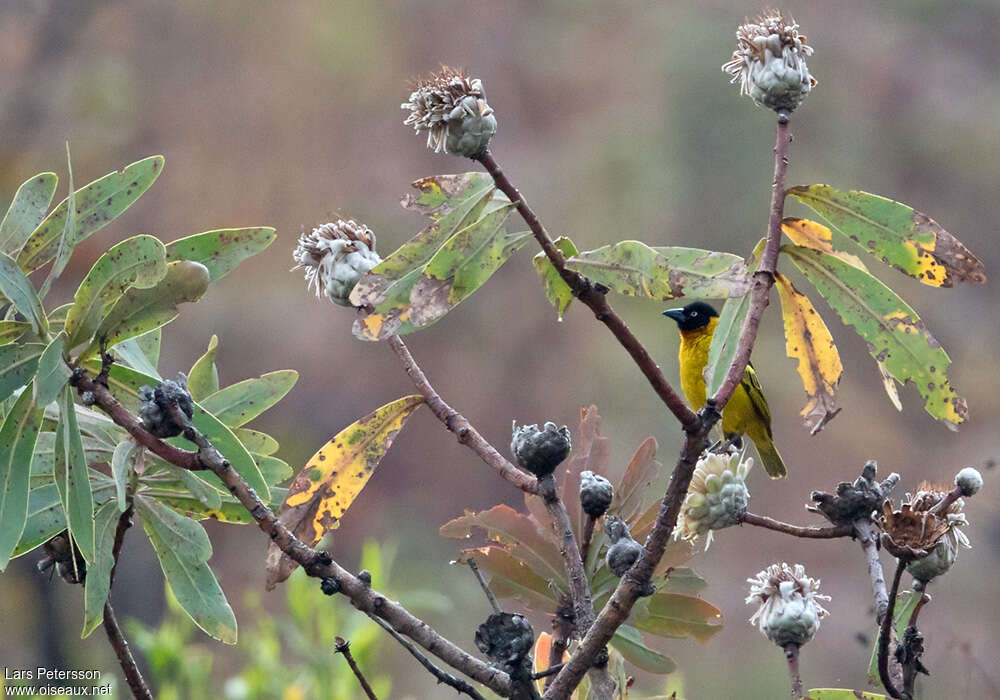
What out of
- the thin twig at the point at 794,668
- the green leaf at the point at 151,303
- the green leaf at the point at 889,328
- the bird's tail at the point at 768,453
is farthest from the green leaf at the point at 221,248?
the bird's tail at the point at 768,453

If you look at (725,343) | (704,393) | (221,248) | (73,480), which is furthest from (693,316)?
(73,480)

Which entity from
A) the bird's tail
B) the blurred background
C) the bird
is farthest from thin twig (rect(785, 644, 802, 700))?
the blurred background

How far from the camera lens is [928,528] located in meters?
0.85

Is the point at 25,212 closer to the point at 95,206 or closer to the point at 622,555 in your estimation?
the point at 95,206

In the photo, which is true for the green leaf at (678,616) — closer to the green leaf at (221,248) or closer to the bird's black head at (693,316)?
the green leaf at (221,248)

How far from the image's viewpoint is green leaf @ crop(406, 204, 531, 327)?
84 cm

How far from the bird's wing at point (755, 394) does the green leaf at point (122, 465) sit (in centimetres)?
186

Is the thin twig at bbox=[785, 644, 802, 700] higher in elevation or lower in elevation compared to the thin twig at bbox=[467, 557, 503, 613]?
higher

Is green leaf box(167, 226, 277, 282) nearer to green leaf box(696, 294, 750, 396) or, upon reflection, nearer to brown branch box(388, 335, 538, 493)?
brown branch box(388, 335, 538, 493)

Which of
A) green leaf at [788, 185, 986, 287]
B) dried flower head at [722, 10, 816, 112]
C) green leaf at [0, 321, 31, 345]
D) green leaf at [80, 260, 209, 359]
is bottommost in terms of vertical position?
green leaf at [0, 321, 31, 345]

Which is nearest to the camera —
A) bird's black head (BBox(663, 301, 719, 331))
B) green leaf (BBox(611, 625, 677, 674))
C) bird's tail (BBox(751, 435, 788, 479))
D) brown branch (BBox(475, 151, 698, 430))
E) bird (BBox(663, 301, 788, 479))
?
brown branch (BBox(475, 151, 698, 430))

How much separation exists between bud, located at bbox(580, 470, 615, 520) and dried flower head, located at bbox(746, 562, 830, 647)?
14cm

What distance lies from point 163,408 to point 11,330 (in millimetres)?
183

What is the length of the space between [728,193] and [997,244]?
67.3 inches
